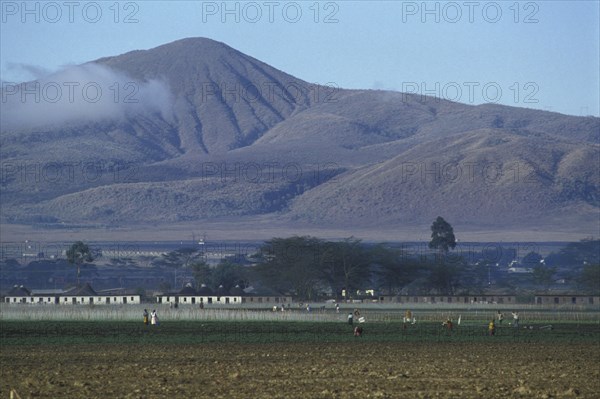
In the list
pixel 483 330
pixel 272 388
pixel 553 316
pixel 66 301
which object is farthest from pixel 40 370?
pixel 66 301

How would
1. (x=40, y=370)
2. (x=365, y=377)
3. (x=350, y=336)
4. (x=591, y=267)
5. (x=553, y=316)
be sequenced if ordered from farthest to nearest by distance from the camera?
(x=591, y=267) → (x=553, y=316) → (x=350, y=336) → (x=40, y=370) → (x=365, y=377)

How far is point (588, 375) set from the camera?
123 feet

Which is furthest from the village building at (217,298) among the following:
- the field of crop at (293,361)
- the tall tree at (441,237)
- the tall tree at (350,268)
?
the tall tree at (441,237)

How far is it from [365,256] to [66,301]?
1208 inches

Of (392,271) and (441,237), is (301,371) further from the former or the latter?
(441,237)

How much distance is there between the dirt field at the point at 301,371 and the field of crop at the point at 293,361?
0.03 m

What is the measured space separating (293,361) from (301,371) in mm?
4638

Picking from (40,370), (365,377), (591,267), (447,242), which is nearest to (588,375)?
(365,377)

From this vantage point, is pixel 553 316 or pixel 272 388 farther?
pixel 553 316

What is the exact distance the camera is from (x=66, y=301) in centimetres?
12494

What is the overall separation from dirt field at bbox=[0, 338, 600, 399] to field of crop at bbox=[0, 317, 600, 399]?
0.03 metres

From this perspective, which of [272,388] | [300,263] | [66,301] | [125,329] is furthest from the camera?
[300,263]

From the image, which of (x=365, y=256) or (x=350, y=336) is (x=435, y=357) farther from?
(x=365, y=256)

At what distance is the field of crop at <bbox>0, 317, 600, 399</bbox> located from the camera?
1272 inches
